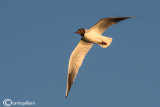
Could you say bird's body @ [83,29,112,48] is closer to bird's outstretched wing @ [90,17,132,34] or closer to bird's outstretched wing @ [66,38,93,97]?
bird's outstretched wing @ [90,17,132,34]

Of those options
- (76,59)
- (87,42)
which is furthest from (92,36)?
(76,59)

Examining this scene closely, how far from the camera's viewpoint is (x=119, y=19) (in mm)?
10414

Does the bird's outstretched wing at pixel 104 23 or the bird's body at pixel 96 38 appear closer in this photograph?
the bird's outstretched wing at pixel 104 23

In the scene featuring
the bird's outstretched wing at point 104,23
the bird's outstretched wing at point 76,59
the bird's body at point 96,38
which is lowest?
the bird's outstretched wing at point 76,59

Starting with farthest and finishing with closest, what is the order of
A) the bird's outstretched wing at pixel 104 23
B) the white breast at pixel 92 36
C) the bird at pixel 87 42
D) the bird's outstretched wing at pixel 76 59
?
the bird's outstretched wing at pixel 76 59 < the white breast at pixel 92 36 < the bird at pixel 87 42 < the bird's outstretched wing at pixel 104 23

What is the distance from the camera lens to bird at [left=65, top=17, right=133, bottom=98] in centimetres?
1080

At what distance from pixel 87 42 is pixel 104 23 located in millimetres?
1291

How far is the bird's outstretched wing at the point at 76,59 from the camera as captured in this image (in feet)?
39.4

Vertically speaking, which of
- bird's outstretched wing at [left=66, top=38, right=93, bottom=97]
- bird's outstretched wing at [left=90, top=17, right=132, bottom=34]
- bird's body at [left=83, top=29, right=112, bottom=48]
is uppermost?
bird's outstretched wing at [left=90, top=17, right=132, bottom=34]

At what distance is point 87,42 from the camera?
11766 millimetres

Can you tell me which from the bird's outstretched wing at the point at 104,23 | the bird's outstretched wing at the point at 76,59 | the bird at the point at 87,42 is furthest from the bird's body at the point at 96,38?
the bird's outstretched wing at the point at 76,59

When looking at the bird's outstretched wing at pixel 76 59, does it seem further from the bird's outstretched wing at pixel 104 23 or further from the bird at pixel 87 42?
the bird's outstretched wing at pixel 104 23

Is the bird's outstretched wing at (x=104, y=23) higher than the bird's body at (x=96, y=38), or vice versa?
the bird's outstretched wing at (x=104, y=23)

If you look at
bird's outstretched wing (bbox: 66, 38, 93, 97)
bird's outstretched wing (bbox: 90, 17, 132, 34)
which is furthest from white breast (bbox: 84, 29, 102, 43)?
bird's outstretched wing (bbox: 66, 38, 93, 97)
